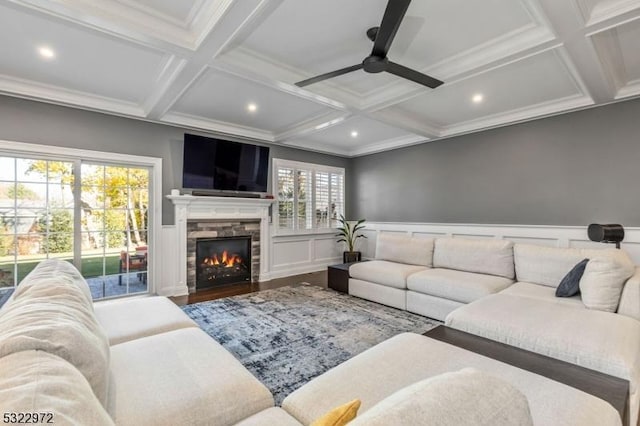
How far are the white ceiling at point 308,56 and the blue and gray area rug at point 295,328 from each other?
256cm

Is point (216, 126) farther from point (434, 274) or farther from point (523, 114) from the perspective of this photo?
point (523, 114)

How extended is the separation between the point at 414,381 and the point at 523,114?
14.4ft

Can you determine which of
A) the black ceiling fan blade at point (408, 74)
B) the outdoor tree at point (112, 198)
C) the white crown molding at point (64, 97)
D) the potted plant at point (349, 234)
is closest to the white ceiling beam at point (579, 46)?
the black ceiling fan blade at point (408, 74)

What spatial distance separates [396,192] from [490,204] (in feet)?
5.92

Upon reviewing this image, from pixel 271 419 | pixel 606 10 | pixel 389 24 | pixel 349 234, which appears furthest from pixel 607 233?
pixel 349 234

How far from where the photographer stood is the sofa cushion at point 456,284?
124 inches

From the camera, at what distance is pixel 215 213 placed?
16.2 feet

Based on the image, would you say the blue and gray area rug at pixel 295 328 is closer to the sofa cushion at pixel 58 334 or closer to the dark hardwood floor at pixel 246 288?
the dark hardwood floor at pixel 246 288

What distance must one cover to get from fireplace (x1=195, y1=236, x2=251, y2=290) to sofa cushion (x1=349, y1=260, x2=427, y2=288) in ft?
6.65

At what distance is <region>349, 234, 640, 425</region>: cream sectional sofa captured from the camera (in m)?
1.76

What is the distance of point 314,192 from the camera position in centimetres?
639

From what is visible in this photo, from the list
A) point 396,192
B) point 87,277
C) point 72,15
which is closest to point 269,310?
point 87,277

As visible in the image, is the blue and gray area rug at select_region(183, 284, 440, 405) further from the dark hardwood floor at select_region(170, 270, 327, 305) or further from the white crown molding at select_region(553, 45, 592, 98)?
the white crown molding at select_region(553, 45, 592, 98)

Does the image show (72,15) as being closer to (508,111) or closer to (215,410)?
(215,410)
